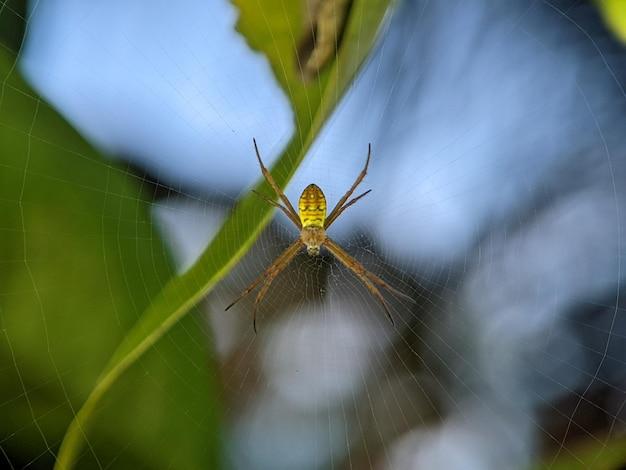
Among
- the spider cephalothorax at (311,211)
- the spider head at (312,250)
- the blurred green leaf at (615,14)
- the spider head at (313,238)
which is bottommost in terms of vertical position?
the spider head at (312,250)

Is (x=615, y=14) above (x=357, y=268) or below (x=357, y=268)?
above

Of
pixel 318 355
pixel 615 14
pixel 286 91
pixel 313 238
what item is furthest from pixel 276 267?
pixel 615 14

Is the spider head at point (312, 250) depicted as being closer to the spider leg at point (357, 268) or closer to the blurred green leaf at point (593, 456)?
the spider leg at point (357, 268)

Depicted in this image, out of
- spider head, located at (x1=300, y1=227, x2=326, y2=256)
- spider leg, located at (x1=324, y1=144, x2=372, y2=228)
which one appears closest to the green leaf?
spider leg, located at (x1=324, y1=144, x2=372, y2=228)

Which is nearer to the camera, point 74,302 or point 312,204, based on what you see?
point 74,302

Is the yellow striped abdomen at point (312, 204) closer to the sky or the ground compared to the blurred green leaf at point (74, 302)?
closer to the sky

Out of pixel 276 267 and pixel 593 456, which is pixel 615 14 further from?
pixel 276 267

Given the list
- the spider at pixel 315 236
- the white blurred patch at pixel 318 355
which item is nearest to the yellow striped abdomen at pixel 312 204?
the spider at pixel 315 236
